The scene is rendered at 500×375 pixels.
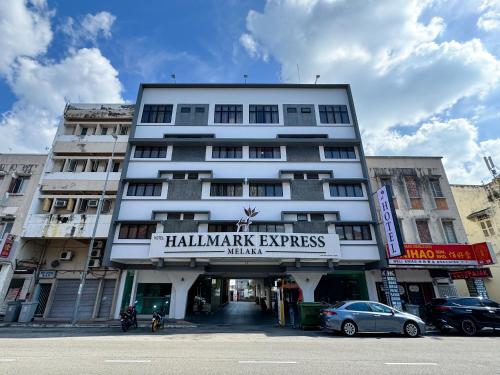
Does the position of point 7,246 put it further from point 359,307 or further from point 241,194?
point 359,307

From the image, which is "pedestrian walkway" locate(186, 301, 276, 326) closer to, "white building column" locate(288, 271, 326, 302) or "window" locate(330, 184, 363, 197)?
"white building column" locate(288, 271, 326, 302)

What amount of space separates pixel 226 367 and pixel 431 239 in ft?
67.2

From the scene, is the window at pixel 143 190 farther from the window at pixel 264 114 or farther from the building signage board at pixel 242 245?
the window at pixel 264 114

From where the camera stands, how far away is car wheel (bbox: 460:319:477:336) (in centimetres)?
1234

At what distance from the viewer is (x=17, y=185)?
21.7 metres

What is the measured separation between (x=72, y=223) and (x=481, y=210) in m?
36.3

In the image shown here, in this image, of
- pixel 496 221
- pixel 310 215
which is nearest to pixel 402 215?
pixel 310 215

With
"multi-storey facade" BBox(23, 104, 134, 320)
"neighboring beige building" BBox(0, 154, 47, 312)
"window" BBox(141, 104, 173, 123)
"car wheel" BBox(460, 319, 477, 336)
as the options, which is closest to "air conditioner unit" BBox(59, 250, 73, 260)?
"multi-storey facade" BBox(23, 104, 134, 320)

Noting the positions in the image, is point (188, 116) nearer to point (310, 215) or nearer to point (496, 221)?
point (310, 215)

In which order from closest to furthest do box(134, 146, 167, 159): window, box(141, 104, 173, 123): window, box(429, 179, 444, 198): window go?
box(429, 179, 444, 198): window → box(134, 146, 167, 159): window → box(141, 104, 173, 123): window

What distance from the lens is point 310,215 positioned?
19.9 meters

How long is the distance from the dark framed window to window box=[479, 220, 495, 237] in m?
20.0

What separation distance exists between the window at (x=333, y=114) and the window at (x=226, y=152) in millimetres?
8618

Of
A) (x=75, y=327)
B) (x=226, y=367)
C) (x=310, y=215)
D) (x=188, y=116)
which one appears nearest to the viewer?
(x=226, y=367)
